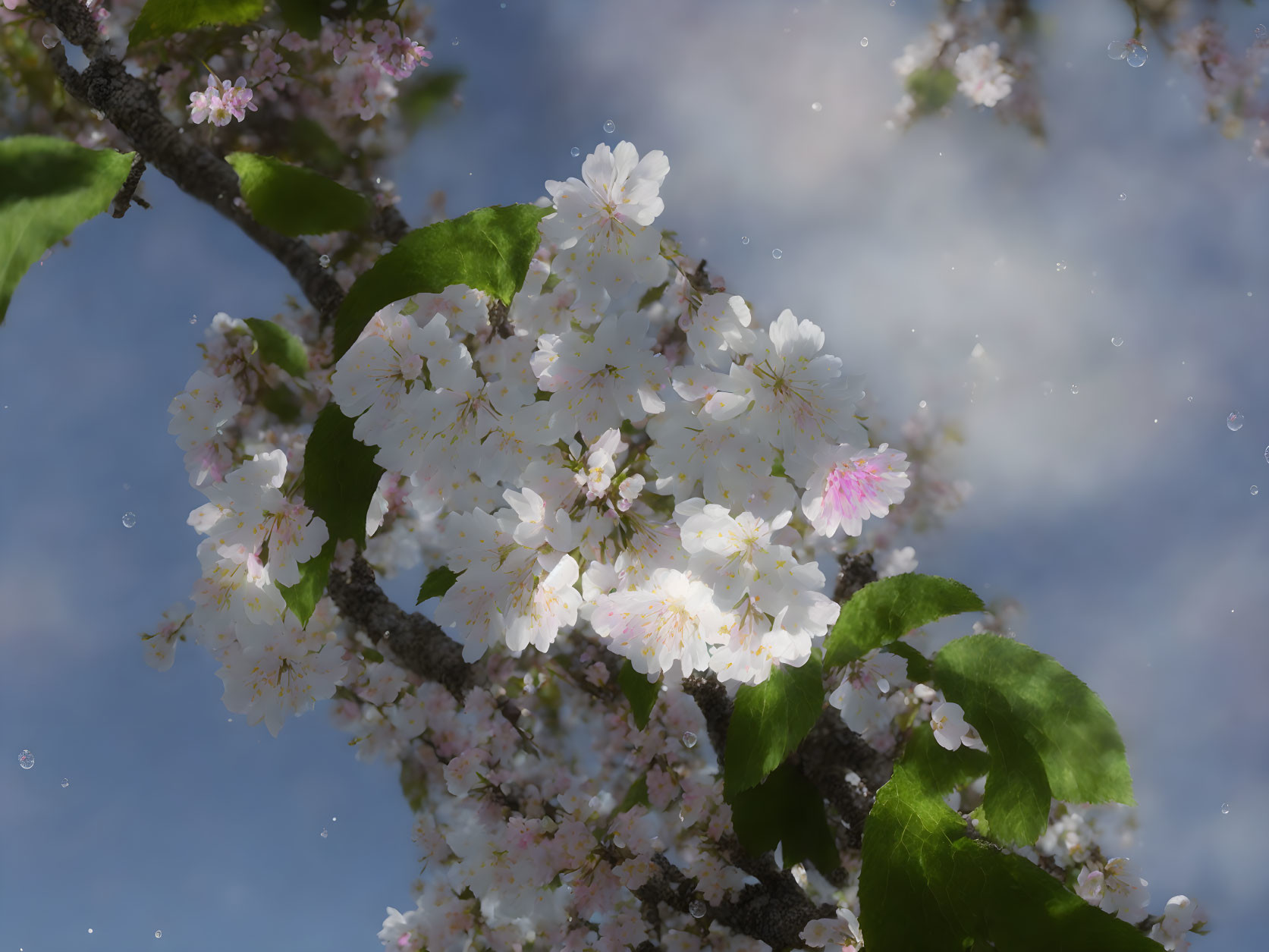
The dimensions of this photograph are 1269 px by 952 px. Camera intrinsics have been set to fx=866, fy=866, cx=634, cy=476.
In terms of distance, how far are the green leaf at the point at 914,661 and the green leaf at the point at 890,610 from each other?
0.06 metres

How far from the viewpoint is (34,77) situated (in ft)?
9.45

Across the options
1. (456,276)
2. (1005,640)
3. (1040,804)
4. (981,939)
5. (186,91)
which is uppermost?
(186,91)

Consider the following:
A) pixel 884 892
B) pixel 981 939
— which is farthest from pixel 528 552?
pixel 981 939

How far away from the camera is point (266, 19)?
262 cm

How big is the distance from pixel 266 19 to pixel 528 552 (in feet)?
7.78

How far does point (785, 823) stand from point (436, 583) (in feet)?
2.62

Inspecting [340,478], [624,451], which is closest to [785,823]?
[624,451]

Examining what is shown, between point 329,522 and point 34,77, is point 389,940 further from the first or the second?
point 34,77

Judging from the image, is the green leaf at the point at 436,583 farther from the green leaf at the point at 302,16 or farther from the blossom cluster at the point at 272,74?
the blossom cluster at the point at 272,74

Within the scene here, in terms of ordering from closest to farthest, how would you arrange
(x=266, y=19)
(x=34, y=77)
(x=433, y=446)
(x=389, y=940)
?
(x=433, y=446) < (x=389, y=940) < (x=266, y=19) < (x=34, y=77)

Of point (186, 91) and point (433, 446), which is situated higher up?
point (186, 91)

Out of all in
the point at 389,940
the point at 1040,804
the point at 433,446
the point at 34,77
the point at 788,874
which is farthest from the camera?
the point at 34,77

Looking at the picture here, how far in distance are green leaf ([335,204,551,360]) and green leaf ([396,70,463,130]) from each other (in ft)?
6.99

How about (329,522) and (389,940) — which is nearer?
(329,522)
